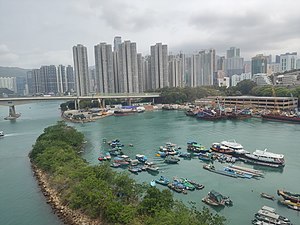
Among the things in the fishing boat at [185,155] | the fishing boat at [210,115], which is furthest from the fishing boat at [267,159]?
the fishing boat at [210,115]

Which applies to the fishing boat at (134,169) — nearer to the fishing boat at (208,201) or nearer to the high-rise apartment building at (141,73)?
the fishing boat at (208,201)

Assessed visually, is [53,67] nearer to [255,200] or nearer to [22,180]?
[22,180]

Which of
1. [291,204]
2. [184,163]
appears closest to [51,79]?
[184,163]

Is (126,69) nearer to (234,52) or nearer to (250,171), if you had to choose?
(250,171)

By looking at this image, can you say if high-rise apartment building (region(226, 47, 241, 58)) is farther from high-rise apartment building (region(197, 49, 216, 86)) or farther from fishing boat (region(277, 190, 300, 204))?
fishing boat (region(277, 190, 300, 204))

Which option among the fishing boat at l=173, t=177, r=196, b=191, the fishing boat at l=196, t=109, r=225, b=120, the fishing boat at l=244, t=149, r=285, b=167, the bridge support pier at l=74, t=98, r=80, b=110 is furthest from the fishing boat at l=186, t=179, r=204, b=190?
the bridge support pier at l=74, t=98, r=80, b=110

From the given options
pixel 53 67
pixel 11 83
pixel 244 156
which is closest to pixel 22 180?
pixel 244 156
